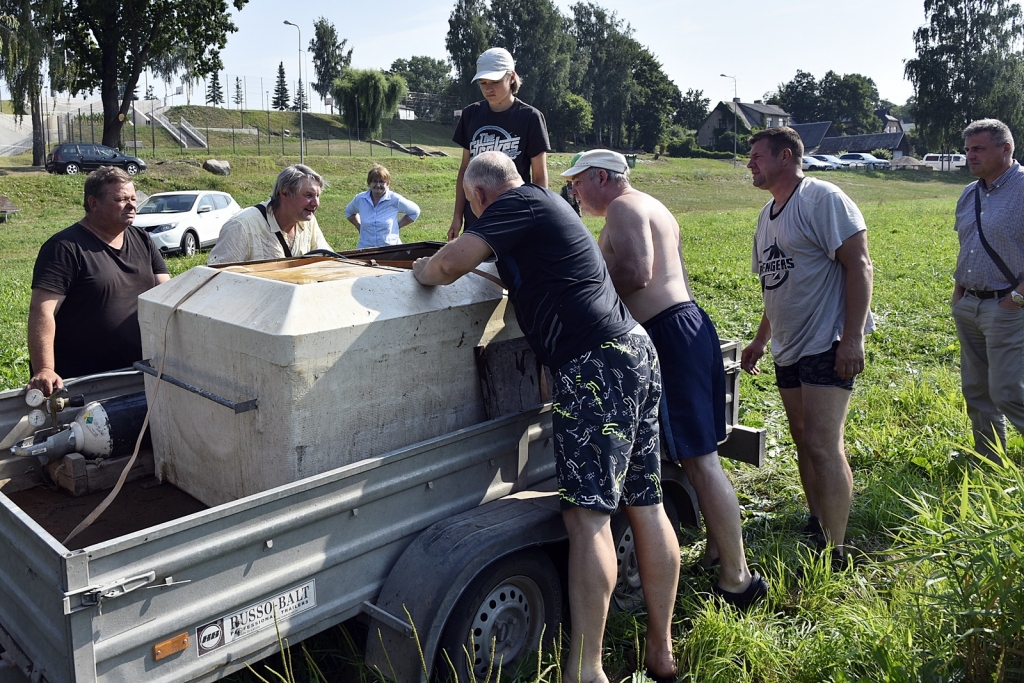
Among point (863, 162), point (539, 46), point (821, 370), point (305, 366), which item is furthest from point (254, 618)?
point (863, 162)

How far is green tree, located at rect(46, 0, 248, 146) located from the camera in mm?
32906

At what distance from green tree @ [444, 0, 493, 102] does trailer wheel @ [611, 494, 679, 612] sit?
2642 inches

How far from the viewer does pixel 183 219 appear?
16.6m

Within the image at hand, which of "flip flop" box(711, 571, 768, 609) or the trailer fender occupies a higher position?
the trailer fender

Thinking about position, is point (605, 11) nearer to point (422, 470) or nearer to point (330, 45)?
point (330, 45)

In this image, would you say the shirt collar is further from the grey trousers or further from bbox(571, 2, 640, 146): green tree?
bbox(571, 2, 640, 146): green tree

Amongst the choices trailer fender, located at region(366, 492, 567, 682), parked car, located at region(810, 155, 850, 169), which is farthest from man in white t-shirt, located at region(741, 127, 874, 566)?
parked car, located at region(810, 155, 850, 169)

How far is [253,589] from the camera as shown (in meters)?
2.49

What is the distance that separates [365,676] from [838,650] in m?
1.71

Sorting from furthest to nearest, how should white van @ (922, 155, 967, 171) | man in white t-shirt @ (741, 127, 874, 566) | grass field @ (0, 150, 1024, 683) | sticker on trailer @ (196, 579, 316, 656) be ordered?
white van @ (922, 155, 967, 171) → man in white t-shirt @ (741, 127, 874, 566) → grass field @ (0, 150, 1024, 683) → sticker on trailer @ (196, 579, 316, 656)

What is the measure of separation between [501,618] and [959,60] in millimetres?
61644

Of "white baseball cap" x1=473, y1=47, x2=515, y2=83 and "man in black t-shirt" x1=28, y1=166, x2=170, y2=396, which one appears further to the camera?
"white baseball cap" x1=473, y1=47, x2=515, y2=83

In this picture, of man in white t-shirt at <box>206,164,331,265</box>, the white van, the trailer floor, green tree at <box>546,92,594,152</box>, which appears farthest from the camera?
green tree at <box>546,92,594,152</box>

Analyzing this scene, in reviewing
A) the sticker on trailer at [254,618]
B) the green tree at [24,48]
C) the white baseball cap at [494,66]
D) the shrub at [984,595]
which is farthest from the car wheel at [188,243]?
the green tree at [24,48]
